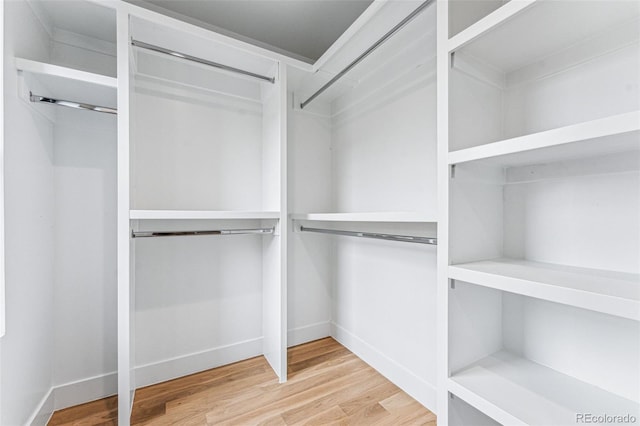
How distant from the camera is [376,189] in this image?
197 centimetres

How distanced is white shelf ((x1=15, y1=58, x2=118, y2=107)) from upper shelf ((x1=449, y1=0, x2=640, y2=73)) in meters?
1.59

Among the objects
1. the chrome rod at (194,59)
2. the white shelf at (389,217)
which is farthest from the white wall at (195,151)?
the white shelf at (389,217)

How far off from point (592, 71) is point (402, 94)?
3.07 ft

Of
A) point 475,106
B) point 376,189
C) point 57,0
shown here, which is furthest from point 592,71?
point 57,0

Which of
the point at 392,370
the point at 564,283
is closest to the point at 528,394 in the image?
the point at 564,283

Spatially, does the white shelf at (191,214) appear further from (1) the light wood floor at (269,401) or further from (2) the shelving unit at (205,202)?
(1) the light wood floor at (269,401)

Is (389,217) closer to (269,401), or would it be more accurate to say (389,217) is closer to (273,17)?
(269,401)

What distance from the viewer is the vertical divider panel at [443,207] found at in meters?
1.02

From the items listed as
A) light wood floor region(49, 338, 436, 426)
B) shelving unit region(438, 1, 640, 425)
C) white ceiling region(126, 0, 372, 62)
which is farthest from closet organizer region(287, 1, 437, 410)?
white ceiling region(126, 0, 372, 62)

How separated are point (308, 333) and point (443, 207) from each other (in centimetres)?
176

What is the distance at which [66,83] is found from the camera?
136 centimetres

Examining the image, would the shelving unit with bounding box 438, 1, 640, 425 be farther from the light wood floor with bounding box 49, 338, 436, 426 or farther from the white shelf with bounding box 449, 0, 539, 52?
the light wood floor with bounding box 49, 338, 436, 426

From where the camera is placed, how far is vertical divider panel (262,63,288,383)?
1790mm

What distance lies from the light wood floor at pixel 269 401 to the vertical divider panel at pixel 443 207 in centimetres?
63
